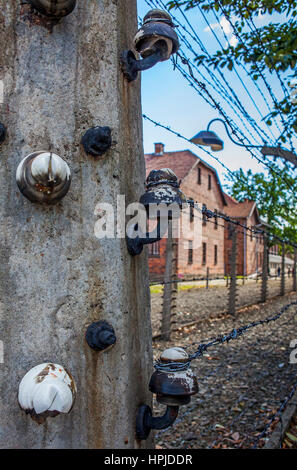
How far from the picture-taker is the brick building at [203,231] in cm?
2520

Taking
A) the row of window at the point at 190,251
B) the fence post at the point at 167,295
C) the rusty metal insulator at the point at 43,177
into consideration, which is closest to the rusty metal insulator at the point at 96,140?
the rusty metal insulator at the point at 43,177

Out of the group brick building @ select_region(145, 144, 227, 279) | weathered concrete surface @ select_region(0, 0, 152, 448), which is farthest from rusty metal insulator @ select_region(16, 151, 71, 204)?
brick building @ select_region(145, 144, 227, 279)

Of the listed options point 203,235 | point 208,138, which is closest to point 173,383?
point 208,138

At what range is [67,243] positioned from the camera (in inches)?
50.0

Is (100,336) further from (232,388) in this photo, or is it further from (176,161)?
(176,161)

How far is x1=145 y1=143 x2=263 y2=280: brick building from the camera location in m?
25.2

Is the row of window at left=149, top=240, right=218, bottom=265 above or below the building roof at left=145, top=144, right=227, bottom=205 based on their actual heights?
below

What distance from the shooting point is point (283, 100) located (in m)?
5.79

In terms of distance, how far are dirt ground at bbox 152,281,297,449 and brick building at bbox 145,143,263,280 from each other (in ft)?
47.7

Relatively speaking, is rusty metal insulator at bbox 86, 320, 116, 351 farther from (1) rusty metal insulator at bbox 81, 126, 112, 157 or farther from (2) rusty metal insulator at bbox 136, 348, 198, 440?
(1) rusty metal insulator at bbox 81, 126, 112, 157

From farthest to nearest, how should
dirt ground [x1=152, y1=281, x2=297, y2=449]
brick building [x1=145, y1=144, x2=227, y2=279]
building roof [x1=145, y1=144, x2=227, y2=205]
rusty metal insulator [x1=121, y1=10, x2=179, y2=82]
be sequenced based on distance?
building roof [x1=145, y1=144, x2=227, y2=205] → brick building [x1=145, y1=144, x2=227, y2=279] → dirt ground [x1=152, y1=281, x2=297, y2=449] → rusty metal insulator [x1=121, y1=10, x2=179, y2=82]

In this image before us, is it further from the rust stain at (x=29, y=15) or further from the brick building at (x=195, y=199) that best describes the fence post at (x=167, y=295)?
the brick building at (x=195, y=199)

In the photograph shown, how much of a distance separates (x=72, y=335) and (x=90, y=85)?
824 mm

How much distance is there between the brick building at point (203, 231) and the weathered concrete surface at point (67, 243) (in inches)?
836
